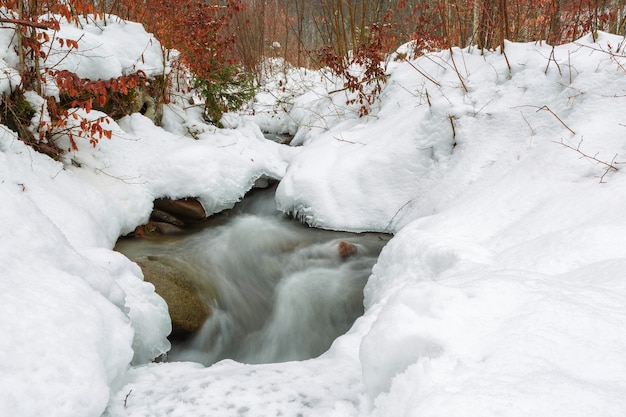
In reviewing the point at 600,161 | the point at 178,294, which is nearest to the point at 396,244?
the point at 600,161

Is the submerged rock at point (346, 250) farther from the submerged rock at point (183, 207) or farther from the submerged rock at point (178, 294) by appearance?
the submerged rock at point (183, 207)

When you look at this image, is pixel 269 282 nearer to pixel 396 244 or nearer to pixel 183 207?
pixel 183 207

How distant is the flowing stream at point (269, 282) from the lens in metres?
3.07

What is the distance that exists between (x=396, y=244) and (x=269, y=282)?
1.43 m

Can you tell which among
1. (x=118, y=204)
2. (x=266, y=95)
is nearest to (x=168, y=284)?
(x=118, y=204)

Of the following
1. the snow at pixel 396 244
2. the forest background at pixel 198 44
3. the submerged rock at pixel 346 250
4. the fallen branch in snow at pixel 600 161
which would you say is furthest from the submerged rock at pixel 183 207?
the fallen branch in snow at pixel 600 161

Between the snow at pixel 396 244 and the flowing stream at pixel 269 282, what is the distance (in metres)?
0.30

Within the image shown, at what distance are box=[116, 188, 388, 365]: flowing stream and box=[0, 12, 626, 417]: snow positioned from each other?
0.30 metres

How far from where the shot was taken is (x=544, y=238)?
7.13 feet

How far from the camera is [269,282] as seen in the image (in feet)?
12.4

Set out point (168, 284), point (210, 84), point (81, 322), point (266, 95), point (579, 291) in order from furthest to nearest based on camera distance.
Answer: point (266, 95), point (210, 84), point (168, 284), point (81, 322), point (579, 291)

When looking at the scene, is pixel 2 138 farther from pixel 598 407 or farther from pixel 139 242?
pixel 598 407

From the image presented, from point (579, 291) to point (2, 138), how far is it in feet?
12.5

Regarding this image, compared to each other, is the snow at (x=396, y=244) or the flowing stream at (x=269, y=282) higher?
the snow at (x=396, y=244)
